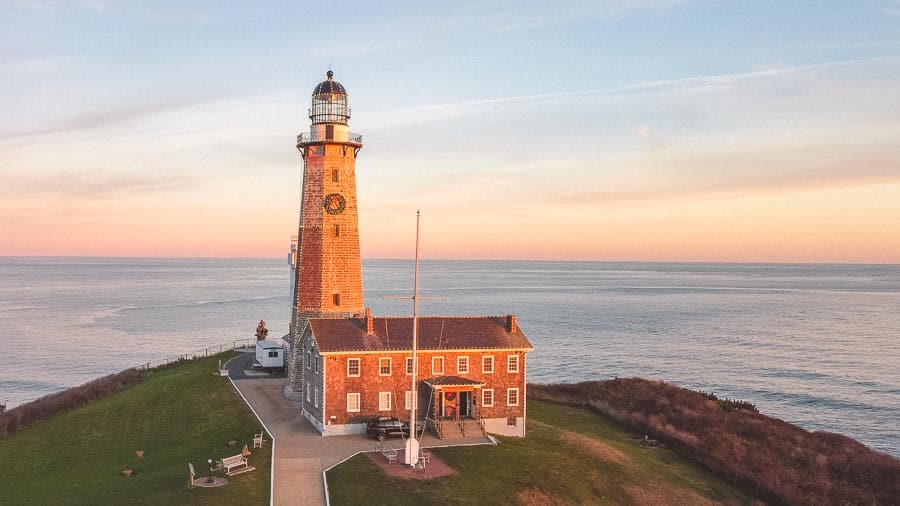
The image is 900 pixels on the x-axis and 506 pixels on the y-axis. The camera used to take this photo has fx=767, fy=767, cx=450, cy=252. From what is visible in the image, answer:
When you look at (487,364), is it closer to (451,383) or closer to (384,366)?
(451,383)

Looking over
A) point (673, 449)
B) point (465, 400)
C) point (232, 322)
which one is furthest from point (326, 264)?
point (232, 322)

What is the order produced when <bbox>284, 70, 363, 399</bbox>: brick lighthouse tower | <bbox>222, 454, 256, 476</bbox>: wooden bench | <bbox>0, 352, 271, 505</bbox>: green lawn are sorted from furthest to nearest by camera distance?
<bbox>284, 70, 363, 399</bbox>: brick lighthouse tower
<bbox>222, 454, 256, 476</bbox>: wooden bench
<bbox>0, 352, 271, 505</bbox>: green lawn

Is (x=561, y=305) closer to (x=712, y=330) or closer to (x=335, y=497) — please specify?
(x=712, y=330)

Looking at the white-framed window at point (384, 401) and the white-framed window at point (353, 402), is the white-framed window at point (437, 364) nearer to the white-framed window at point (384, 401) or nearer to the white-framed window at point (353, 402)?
the white-framed window at point (384, 401)

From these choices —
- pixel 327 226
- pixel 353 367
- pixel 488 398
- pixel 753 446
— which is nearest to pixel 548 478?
pixel 488 398

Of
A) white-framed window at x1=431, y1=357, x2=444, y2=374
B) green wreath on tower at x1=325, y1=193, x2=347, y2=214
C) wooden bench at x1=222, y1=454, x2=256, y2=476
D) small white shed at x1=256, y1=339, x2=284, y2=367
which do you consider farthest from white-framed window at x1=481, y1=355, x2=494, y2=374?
small white shed at x1=256, y1=339, x2=284, y2=367

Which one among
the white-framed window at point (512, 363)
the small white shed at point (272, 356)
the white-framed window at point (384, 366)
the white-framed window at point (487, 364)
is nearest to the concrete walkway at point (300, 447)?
the white-framed window at point (384, 366)

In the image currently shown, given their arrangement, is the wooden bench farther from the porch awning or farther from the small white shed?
the small white shed
